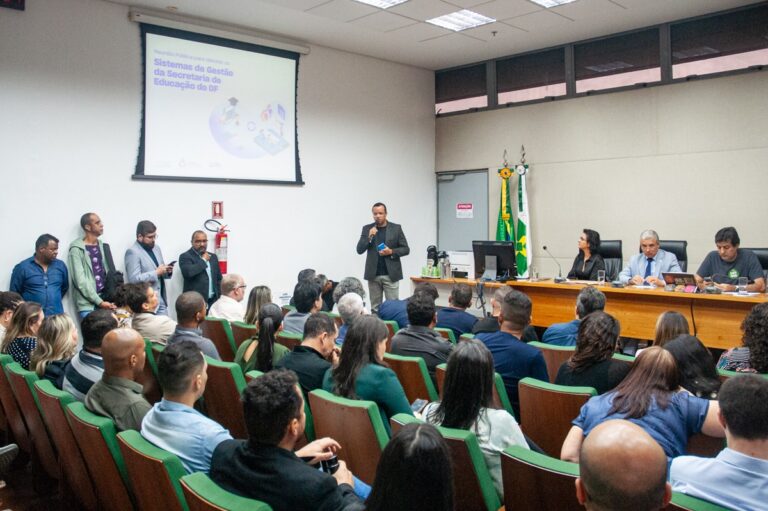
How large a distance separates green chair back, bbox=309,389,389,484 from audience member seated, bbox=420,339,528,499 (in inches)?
9.8

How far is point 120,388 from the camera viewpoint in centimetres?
251

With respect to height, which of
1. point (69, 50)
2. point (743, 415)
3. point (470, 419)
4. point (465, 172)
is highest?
point (69, 50)

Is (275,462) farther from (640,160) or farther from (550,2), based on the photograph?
(640,160)

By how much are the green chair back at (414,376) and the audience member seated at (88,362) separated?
4.62 feet

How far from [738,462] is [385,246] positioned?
19.4ft

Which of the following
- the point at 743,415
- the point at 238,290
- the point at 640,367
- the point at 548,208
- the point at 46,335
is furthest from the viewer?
the point at 548,208

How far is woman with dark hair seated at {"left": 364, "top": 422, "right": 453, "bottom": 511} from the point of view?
4.33ft

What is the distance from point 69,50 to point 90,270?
2.18 m

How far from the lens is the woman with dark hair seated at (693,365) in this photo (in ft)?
8.91

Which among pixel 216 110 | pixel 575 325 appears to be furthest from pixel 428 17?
pixel 575 325

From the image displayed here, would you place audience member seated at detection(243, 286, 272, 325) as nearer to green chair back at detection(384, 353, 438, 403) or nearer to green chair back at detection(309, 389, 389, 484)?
green chair back at detection(384, 353, 438, 403)

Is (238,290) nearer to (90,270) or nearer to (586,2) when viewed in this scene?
(90,270)

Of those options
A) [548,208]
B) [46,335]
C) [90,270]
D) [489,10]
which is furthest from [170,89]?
[548,208]

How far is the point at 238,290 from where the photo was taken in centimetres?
502
